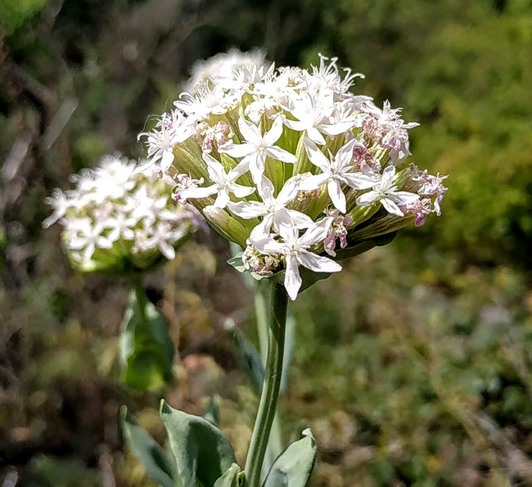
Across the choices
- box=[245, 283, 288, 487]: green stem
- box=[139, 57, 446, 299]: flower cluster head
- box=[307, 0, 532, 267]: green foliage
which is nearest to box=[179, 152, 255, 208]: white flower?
box=[139, 57, 446, 299]: flower cluster head

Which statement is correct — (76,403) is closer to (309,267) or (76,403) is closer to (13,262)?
(13,262)

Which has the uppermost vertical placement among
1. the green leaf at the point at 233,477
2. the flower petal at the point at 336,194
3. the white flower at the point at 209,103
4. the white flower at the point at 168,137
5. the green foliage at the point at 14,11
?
the green foliage at the point at 14,11

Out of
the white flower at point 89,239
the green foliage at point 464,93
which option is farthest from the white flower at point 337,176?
the green foliage at point 464,93

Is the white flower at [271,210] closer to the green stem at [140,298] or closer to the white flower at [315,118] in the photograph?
the white flower at [315,118]

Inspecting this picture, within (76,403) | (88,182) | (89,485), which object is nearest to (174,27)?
(76,403)

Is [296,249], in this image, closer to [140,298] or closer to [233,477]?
[233,477]

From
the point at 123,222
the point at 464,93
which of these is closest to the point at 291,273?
the point at 123,222
